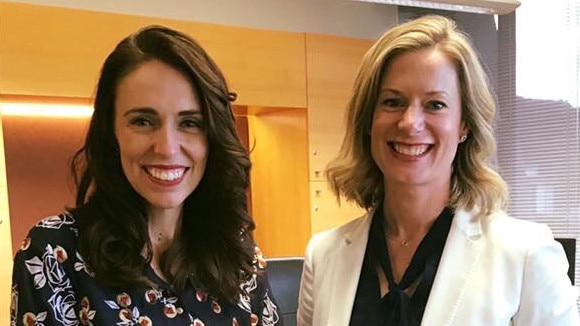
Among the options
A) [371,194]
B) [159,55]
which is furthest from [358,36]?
[159,55]

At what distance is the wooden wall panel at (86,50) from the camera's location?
2797 millimetres

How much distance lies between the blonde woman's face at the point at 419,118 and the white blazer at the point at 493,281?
0.54 feet

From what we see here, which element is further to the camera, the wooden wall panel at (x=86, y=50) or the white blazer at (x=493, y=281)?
the wooden wall panel at (x=86, y=50)

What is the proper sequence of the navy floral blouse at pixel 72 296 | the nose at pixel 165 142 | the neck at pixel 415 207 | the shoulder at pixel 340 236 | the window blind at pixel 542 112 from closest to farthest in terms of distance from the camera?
the navy floral blouse at pixel 72 296 < the nose at pixel 165 142 < the neck at pixel 415 207 < the shoulder at pixel 340 236 < the window blind at pixel 542 112

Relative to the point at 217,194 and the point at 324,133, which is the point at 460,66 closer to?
the point at 217,194

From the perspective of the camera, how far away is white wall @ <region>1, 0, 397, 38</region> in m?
3.48

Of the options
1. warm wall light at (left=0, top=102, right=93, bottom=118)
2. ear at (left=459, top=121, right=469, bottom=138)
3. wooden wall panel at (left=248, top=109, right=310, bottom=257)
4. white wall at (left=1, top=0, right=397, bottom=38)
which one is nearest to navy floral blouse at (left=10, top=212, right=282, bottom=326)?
ear at (left=459, top=121, right=469, bottom=138)

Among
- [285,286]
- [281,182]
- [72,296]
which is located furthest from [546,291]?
[281,182]

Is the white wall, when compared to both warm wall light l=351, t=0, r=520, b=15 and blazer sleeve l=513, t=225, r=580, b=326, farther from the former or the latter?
blazer sleeve l=513, t=225, r=580, b=326

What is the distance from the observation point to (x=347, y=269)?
5.33 feet

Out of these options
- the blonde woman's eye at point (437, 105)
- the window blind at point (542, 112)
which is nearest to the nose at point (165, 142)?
the blonde woman's eye at point (437, 105)

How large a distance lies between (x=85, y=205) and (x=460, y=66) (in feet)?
3.18

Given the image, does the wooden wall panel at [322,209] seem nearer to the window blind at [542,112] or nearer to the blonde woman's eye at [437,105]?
the window blind at [542,112]

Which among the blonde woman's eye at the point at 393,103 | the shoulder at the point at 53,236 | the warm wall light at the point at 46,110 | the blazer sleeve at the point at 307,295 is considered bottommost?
the blazer sleeve at the point at 307,295
